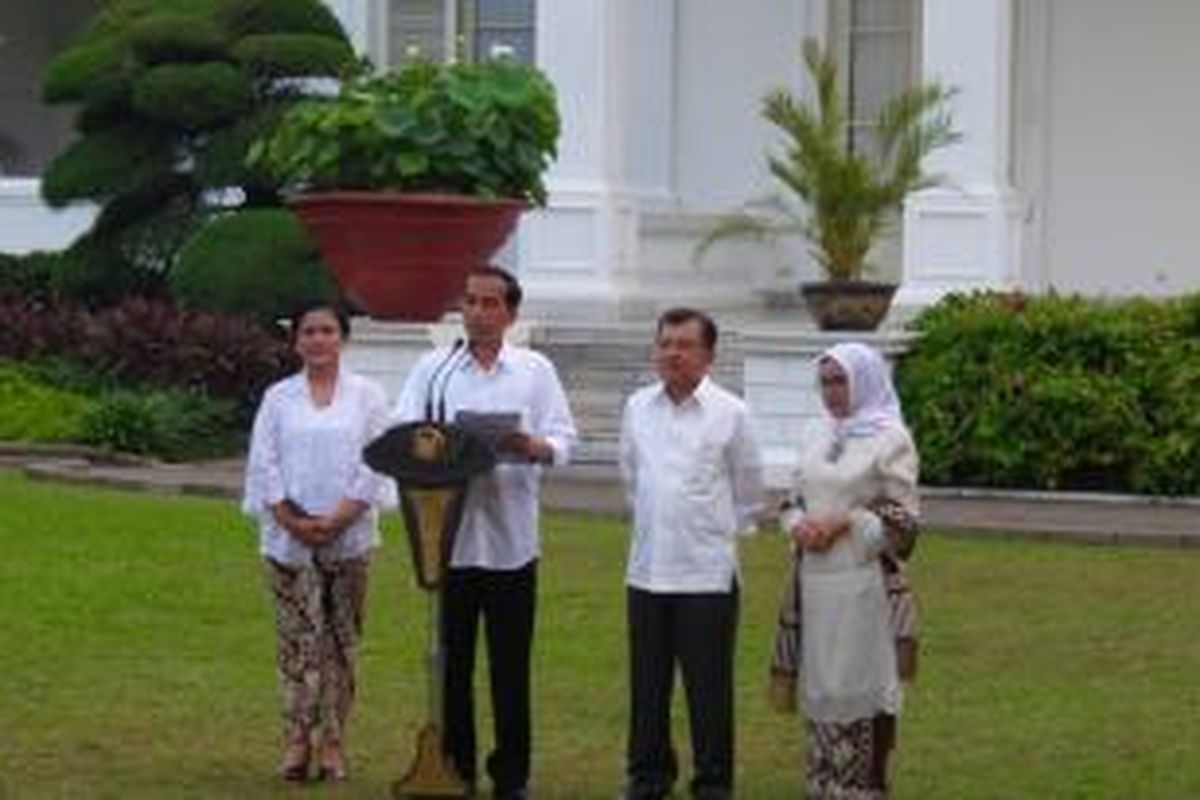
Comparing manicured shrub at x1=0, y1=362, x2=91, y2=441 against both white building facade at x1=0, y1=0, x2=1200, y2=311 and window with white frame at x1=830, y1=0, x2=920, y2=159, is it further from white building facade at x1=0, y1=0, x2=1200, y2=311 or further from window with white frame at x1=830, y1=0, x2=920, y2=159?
window with white frame at x1=830, y1=0, x2=920, y2=159

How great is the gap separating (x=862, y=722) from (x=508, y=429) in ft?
4.68

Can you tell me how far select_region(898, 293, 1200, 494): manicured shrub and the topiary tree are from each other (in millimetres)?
5813

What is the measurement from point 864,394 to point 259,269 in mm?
13399

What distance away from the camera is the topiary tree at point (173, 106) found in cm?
2303

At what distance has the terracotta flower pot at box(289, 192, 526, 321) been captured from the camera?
62.0 feet

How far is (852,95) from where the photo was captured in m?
25.0

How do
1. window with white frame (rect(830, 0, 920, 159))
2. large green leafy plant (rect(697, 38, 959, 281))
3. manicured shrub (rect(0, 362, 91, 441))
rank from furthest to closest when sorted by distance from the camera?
window with white frame (rect(830, 0, 920, 159))
manicured shrub (rect(0, 362, 91, 441))
large green leafy plant (rect(697, 38, 959, 281))

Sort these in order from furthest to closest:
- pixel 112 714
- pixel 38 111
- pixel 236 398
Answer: pixel 38 111, pixel 236 398, pixel 112 714

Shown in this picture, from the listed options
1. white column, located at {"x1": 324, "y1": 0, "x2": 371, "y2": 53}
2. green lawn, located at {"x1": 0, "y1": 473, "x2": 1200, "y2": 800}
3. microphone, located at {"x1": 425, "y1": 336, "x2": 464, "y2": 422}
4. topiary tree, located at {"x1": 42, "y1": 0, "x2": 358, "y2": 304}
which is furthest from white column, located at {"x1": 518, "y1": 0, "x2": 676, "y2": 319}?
microphone, located at {"x1": 425, "y1": 336, "x2": 464, "y2": 422}

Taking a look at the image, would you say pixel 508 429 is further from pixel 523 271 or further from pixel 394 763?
pixel 523 271

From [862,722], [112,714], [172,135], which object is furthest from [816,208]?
[862,722]

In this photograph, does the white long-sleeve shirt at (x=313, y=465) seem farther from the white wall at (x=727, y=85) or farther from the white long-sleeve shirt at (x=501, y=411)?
the white wall at (x=727, y=85)

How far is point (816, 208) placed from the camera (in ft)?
67.5

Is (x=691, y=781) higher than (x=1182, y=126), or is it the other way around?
(x=1182, y=126)
